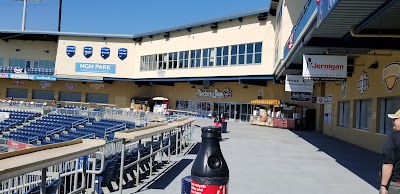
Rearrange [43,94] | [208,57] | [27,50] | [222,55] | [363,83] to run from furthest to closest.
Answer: [27,50] → [43,94] → [208,57] → [222,55] → [363,83]

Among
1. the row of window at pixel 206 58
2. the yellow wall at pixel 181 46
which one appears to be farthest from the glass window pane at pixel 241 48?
the yellow wall at pixel 181 46

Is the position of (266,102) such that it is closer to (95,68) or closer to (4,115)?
(4,115)

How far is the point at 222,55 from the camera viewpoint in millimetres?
37156

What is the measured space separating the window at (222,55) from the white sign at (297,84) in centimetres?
1569

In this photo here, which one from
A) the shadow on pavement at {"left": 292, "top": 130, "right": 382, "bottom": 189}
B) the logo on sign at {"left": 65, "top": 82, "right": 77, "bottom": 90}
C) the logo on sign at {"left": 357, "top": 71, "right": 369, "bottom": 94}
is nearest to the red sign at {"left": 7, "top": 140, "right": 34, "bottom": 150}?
the shadow on pavement at {"left": 292, "top": 130, "right": 382, "bottom": 189}

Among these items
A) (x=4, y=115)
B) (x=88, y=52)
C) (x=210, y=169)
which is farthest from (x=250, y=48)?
(x=210, y=169)

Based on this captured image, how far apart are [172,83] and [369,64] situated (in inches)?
1215

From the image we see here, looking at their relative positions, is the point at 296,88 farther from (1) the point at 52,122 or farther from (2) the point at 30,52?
Result: (2) the point at 30,52

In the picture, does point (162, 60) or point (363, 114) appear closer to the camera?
point (363, 114)

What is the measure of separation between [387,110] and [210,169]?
13600 millimetres

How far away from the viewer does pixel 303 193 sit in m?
7.86

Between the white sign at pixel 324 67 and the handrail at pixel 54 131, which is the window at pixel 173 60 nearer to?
the handrail at pixel 54 131

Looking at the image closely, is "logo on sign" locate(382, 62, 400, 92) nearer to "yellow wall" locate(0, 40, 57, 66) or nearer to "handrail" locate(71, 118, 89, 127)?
"handrail" locate(71, 118, 89, 127)

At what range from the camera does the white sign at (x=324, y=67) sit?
13406 millimetres
